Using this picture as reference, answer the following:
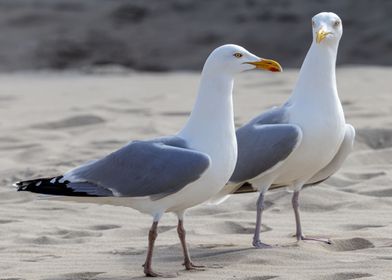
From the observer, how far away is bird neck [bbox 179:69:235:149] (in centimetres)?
515

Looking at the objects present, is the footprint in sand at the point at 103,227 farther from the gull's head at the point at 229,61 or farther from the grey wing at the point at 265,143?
the gull's head at the point at 229,61

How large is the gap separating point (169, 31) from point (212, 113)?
11008 mm

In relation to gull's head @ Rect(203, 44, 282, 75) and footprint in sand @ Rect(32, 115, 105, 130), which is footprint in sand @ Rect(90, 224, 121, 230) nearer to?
gull's head @ Rect(203, 44, 282, 75)

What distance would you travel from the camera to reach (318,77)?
5.90m

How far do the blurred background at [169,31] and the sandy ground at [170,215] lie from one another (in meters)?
3.87

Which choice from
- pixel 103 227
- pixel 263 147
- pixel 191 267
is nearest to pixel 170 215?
pixel 103 227

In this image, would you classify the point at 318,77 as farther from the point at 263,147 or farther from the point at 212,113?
the point at 212,113

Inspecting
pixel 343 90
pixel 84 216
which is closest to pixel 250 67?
pixel 84 216

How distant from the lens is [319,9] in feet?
51.5

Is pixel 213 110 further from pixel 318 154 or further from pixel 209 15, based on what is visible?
pixel 209 15

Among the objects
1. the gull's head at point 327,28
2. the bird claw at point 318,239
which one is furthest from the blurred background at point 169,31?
the bird claw at point 318,239

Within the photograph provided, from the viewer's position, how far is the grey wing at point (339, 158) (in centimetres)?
599

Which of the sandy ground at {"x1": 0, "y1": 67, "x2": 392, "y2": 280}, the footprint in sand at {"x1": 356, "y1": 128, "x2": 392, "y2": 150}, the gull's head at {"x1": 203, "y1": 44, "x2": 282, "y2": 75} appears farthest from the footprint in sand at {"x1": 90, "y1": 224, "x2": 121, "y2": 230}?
the footprint in sand at {"x1": 356, "y1": 128, "x2": 392, "y2": 150}

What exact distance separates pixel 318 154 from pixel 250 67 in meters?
0.65
